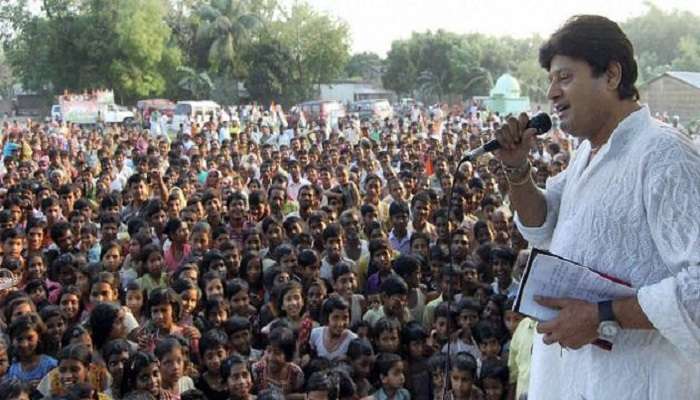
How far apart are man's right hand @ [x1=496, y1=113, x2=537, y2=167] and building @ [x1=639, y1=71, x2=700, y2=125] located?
2258cm

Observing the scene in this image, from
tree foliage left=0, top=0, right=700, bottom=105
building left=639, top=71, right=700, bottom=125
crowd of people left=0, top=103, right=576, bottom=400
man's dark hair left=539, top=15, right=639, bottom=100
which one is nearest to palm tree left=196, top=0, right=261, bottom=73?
tree foliage left=0, top=0, right=700, bottom=105

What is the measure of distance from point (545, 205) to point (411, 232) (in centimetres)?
425

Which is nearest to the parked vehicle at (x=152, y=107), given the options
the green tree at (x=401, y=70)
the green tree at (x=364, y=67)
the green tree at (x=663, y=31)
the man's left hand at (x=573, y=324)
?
the green tree at (x=401, y=70)

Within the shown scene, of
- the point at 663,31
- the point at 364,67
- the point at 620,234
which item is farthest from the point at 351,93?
the point at 620,234

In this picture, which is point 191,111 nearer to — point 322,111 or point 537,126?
point 322,111

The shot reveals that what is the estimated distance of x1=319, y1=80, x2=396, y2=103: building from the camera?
38594 millimetres

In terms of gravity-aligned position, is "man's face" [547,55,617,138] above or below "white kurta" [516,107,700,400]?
above

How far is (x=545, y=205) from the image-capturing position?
1.89 meters

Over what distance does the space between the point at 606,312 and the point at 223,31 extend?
113 ft

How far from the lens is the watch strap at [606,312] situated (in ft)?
5.01

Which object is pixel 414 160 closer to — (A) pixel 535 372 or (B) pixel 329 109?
(A) pixel 535 372

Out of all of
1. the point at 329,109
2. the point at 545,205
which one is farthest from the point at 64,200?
the point at 329,109

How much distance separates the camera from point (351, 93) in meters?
40.2

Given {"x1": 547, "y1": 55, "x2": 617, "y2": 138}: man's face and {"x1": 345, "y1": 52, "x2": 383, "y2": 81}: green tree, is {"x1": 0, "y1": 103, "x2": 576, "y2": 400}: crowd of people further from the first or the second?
{"x1": 345, "y1": 52, "x2": 383, "y2": 81}: green tree
